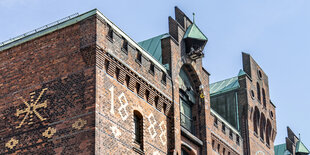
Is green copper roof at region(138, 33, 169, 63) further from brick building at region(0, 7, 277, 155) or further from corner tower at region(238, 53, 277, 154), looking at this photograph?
corner tower at region(238, 53, 277, 154)

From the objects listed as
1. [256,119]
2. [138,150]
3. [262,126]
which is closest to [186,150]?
[138,150]

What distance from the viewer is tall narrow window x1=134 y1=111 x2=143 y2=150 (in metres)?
34.6

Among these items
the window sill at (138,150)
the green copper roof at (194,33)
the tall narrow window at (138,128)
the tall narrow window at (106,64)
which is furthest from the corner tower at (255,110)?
the tall narrow window at (106,64)

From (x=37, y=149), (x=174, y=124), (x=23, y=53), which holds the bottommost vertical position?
(x=37, y=149)

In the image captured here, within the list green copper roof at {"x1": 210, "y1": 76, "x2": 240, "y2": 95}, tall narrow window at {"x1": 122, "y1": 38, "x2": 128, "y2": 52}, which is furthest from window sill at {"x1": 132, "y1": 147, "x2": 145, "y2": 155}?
green copper roof at {"x1": 210, "y1": 76, "x2": 240, "y2": 95}

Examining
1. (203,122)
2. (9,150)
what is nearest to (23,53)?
(9,150)

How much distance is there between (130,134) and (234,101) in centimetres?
1736

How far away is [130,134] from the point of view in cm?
3359

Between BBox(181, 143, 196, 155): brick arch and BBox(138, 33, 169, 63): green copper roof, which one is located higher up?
BBox(138, 33, 169, 63): green copper roof

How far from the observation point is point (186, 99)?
41.6 meters

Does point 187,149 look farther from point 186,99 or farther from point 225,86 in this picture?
point 225,86

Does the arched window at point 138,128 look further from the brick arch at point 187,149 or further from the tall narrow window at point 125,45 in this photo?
the brick arch at point 187,149

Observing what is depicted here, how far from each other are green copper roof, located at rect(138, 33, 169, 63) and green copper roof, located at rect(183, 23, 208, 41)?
1.61 meters

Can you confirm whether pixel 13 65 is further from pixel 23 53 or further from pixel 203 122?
pixel 203 122
